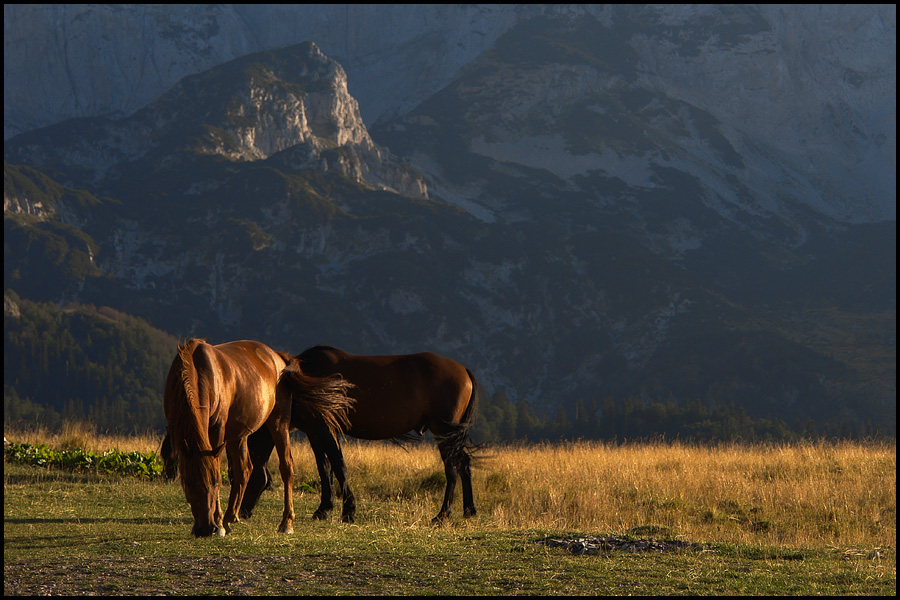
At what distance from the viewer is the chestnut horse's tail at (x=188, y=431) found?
10234 millimetres

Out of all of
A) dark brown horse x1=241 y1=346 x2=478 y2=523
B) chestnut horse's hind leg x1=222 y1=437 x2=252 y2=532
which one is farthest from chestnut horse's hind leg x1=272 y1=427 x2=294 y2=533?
dark brown horse x1=241 y1=346 x2=478 y2=523

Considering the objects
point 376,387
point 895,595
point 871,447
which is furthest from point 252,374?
point 871,447

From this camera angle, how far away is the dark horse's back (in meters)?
14.9

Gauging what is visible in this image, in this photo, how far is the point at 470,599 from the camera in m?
8.09

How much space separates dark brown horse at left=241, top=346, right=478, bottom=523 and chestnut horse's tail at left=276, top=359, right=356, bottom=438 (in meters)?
0.43

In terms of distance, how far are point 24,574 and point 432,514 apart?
8.03m

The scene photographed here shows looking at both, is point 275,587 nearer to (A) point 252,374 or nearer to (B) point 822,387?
(A) point 252,374

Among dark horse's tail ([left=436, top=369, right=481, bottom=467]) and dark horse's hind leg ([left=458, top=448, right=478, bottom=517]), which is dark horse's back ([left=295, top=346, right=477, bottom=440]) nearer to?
dark horse's tail ([left=436, top=369, right=481, bottom=467])

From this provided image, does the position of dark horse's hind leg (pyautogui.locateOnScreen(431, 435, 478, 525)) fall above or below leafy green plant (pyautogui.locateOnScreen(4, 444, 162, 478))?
above

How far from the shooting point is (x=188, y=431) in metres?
10.2

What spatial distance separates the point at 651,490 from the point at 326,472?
8.92 metres

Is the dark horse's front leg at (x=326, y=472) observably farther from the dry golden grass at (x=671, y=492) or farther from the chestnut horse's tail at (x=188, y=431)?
the chestnut horse's tail at (x=188, y=431)

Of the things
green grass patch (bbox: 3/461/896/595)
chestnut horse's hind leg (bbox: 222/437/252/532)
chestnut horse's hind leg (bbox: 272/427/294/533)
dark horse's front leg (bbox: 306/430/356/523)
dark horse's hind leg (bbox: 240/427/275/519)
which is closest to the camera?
green grass patch (bbox: 3/461/896/595)

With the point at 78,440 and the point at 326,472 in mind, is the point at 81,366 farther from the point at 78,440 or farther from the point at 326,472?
the point at 326,472
